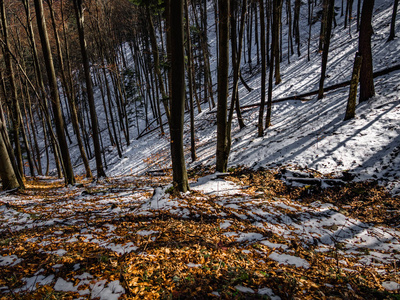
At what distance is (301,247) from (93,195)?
6468 mm

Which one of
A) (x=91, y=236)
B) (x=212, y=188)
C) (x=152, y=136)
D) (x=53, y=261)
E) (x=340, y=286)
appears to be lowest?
(x=152, y=136)

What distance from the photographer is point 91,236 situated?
3.19m

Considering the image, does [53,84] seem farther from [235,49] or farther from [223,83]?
[235,49]

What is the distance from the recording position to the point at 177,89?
443 centimetres

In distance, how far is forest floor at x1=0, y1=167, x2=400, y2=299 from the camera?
6.70 feet

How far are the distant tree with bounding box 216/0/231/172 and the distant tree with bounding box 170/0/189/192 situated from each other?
2713mm

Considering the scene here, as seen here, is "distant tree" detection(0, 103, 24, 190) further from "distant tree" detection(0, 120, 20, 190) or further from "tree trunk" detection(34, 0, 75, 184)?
"tree trunk" detection(34, 0, 75, 184)

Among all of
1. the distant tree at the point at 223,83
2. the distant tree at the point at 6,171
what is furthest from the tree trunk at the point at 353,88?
the distant tree at the point at 6,171

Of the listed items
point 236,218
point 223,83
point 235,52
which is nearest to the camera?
point 236,218

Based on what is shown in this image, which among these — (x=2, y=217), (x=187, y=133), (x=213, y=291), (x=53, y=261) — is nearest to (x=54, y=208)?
(x=2, y=217)

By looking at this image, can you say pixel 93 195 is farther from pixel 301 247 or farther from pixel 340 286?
pixel 340 286

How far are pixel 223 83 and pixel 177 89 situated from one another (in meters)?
2.89

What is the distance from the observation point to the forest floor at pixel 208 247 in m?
2.04

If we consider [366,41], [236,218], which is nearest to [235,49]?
[366,41]
